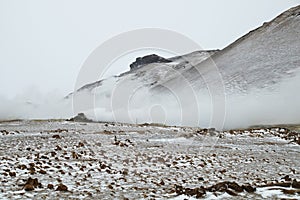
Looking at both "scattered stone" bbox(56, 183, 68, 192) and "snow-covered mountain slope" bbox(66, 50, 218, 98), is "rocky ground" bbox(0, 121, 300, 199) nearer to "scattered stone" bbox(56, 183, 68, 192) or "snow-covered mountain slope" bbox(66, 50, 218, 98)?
"scattered stone" bbox(56, 183, 68, 192)

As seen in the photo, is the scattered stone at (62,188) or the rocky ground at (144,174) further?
the scattered stone at (62,188)

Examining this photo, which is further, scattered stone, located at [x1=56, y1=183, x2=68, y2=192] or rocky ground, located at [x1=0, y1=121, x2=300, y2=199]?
scattered stone, located at [x1=56, y1=183, x2=68, y2=192]

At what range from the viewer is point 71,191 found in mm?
11219

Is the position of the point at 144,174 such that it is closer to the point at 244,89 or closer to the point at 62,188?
the point at 62,188

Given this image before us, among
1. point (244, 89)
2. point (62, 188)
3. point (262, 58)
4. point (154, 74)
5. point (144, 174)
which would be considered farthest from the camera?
point (154, 74)

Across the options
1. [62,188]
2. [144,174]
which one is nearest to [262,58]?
[144,174]

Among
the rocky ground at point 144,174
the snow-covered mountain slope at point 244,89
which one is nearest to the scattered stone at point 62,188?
the rocky ground at point 144,174

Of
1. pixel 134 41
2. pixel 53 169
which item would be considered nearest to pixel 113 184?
pixel 53 169

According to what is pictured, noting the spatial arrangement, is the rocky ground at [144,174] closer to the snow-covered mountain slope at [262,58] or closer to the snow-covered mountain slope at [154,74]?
the snow-covered mountain slope at [262,58]

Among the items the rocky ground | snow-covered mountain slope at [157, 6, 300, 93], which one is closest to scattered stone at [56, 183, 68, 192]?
the rocky ground

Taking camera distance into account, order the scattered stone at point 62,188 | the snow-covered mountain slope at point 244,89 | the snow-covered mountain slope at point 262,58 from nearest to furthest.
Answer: the scattered stone at point 62,188
the snow-covered mountain slope at point 244,89
the snow-covered mountain slope at point 262,58

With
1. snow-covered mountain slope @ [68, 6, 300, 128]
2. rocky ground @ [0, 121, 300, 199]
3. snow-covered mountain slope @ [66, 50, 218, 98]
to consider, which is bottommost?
rocky ground @ [0, 121, 300, 199]

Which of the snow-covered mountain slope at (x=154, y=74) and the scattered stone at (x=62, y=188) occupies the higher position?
the snow-covered mountain slope at (x=154, y=74)

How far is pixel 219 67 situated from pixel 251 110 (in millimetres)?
36433
